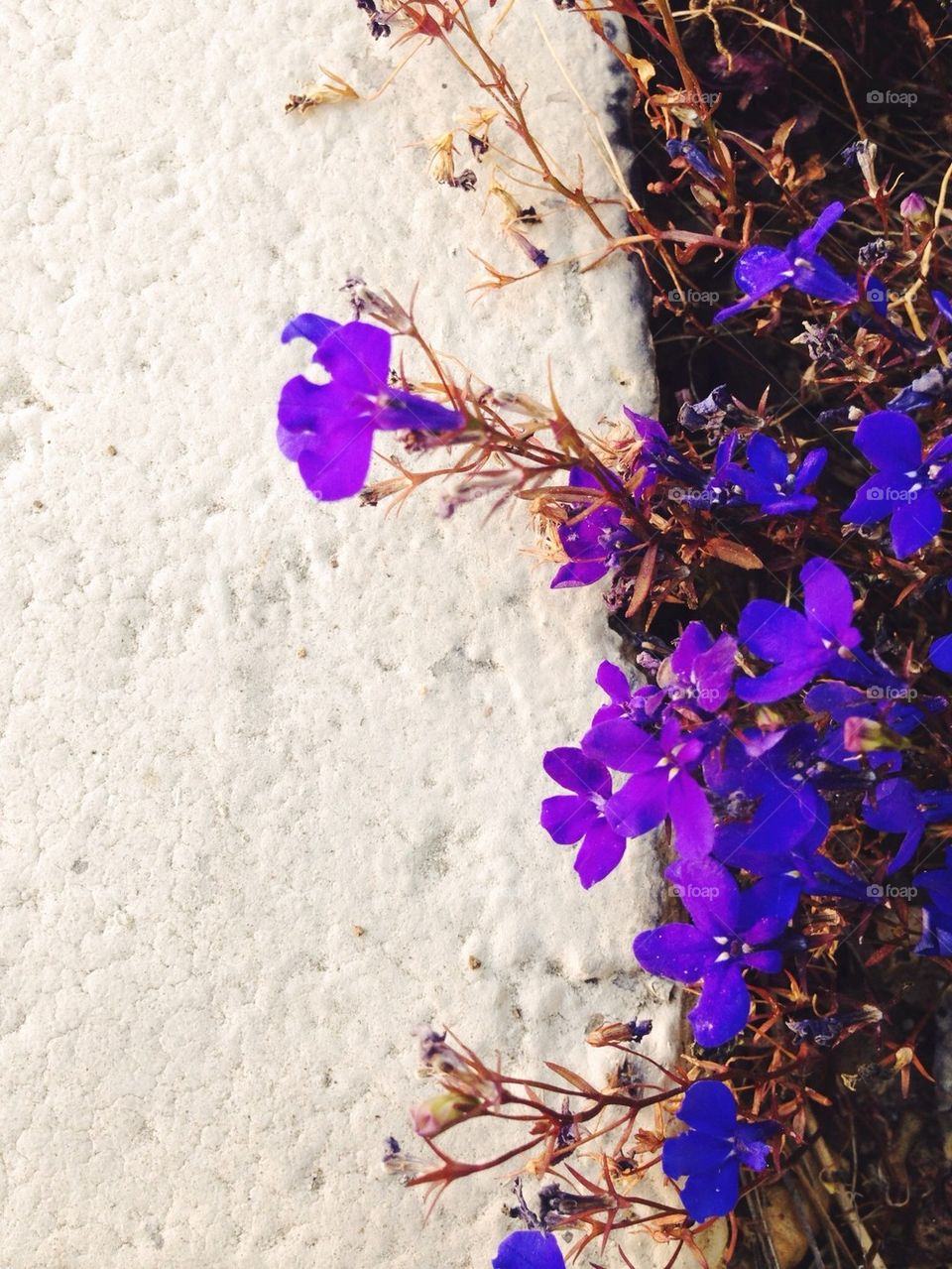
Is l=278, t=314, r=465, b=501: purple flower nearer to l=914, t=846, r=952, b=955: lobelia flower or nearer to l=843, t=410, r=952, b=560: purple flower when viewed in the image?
l=843, t=410, r=952, b=560: purple flower

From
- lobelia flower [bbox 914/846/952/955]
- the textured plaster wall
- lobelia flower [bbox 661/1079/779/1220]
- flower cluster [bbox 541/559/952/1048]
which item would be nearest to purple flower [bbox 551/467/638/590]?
the textured plaster wall

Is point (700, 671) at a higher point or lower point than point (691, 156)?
lower

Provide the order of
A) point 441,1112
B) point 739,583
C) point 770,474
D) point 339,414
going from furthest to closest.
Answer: point 739,583
point 770,474
point 339,414
point 441,1112

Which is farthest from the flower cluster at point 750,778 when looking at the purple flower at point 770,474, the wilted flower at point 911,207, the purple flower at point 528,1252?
the wilted flower at point 911,207

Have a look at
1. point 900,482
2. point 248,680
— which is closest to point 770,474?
point 900,482

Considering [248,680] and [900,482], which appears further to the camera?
[248,680]

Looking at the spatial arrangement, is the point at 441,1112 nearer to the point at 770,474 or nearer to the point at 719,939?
the point at 719,939

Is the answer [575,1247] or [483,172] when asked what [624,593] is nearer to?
[483,172]
